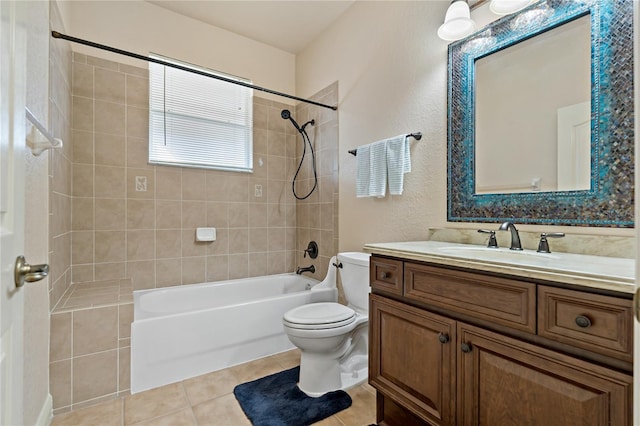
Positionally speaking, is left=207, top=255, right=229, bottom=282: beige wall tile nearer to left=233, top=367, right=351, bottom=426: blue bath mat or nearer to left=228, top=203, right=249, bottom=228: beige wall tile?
left=228, top=203, right=249, bottom=228: beige wall tile

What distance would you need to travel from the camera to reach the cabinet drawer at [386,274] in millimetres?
1322

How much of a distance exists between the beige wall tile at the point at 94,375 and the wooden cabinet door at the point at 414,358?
1430mm

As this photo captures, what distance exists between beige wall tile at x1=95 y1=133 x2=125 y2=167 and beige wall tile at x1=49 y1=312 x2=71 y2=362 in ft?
3.90

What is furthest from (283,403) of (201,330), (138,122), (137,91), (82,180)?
(137,91)

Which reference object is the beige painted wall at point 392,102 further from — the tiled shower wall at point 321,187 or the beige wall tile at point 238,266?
the beige wall tile at point 238,266

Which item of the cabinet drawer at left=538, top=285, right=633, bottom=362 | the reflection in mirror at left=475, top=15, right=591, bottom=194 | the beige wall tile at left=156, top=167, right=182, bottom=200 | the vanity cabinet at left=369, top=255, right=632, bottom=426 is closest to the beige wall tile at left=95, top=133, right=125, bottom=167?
the beige wall tile at left=156, top=167, right=182, bottom=200

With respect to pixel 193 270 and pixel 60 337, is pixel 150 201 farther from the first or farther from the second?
pixel 60 337

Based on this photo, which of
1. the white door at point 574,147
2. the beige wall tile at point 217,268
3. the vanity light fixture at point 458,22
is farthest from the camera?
the beige wall tile at point 217,268

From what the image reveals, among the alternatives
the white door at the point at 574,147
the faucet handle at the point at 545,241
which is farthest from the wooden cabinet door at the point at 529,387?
the white door at the point at 574,147

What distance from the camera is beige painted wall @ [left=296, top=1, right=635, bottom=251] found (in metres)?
1.75

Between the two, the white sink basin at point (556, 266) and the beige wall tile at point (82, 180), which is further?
the beige wall tile at point (82, 180)

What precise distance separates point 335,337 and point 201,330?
0.90 meters

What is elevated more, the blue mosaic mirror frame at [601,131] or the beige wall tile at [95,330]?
the blue mosaic mirror frame at [601,131]

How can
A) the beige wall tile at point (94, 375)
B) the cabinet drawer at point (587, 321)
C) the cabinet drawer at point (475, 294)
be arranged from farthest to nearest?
the beige wall tile at point (94, 375) → the cabinet drawer at point (475, 294) → the cabinet drawer at point (587, 321)
